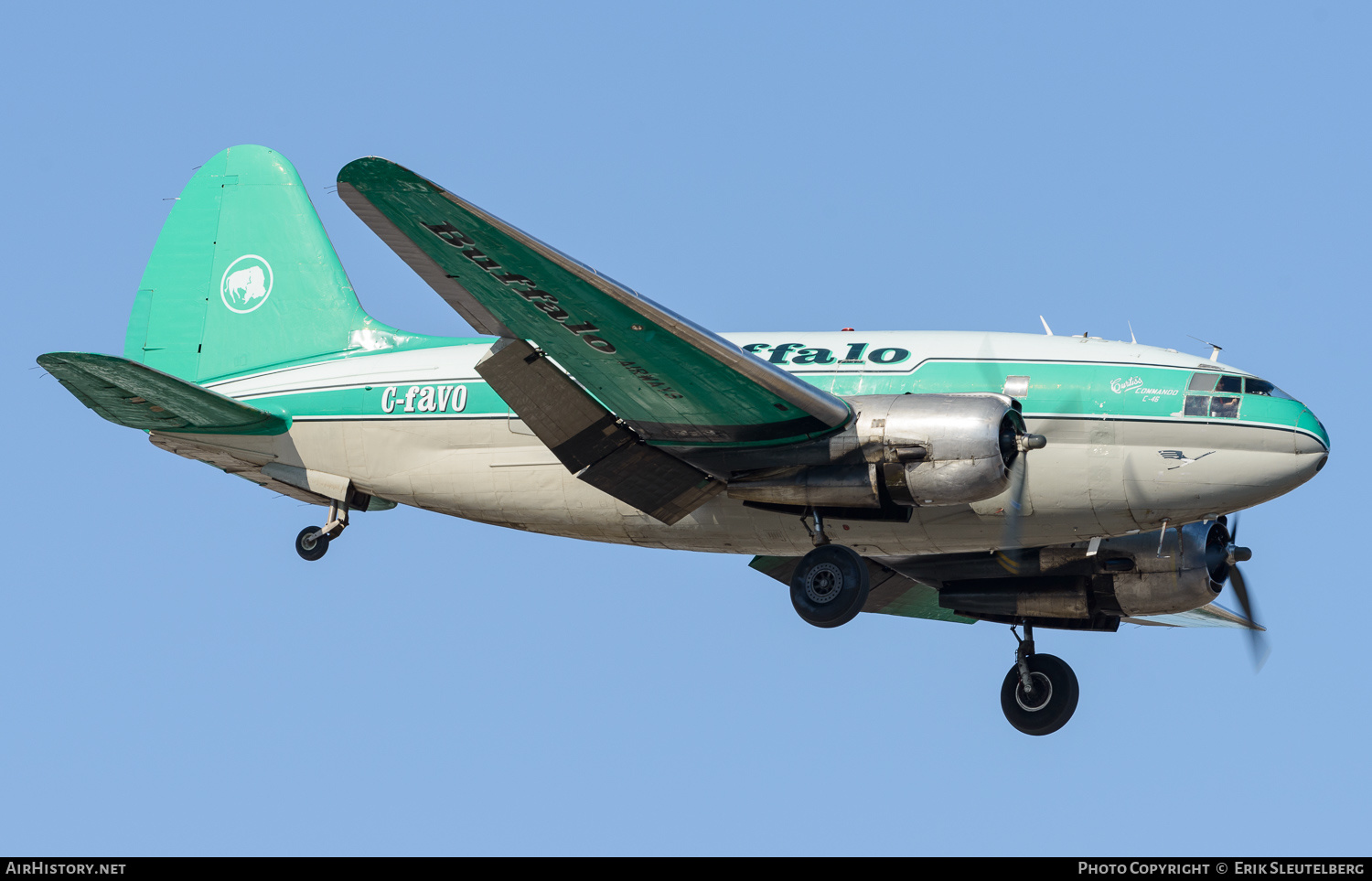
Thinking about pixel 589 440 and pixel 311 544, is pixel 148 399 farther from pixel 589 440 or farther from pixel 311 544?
pixel 589 440

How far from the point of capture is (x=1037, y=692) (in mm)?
25016

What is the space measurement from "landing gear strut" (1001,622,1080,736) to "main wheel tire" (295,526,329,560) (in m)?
10.5

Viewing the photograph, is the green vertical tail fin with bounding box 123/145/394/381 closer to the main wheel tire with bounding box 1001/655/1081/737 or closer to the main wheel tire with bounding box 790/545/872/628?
the main wheel tire with bounding box 790/545/872/628

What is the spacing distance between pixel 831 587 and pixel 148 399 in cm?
1049

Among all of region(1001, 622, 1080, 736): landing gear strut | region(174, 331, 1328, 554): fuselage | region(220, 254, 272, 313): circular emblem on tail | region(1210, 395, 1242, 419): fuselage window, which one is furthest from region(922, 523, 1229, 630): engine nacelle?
region(220, 254, 272, 313): circular emblem on tail

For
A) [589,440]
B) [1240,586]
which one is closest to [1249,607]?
[1240,586]

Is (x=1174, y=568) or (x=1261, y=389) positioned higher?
(x=1261, y=389)

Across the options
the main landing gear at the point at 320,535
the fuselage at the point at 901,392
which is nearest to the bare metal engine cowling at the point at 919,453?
the fuselage at the point at 901,392

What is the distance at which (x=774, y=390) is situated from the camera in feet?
64.8

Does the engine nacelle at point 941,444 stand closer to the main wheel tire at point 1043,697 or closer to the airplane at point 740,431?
the airplane at point 740,431

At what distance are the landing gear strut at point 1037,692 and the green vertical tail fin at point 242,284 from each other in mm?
11009

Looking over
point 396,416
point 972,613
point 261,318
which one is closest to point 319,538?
point 396,416

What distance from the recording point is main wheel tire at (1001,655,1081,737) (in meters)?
24.8

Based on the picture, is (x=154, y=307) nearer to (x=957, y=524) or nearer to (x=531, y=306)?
(x=531, y=306)
